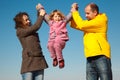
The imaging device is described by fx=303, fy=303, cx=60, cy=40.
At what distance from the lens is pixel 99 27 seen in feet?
27.3

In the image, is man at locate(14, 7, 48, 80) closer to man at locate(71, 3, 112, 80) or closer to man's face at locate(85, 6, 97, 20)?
man at locate(71, 3, 112, 80)

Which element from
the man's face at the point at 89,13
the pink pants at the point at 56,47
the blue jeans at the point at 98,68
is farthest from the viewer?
the pink pants at the point at 56,47

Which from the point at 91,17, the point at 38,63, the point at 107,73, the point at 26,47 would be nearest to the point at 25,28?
the point at 26,47

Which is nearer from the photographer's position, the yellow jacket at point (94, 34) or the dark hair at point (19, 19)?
the yellow jacket at point (94, 34)

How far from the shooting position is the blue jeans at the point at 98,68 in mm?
A: 7828

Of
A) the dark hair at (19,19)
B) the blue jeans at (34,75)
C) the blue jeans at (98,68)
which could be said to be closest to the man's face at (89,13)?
the blue jeans at (98,68)

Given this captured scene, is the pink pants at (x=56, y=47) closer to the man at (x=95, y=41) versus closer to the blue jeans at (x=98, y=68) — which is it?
the man at (x=95, y=41)

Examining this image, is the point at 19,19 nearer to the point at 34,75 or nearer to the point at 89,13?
the point at 34,75

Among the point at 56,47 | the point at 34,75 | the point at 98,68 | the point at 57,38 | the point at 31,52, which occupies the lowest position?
the point at 34,75

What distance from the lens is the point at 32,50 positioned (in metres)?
8.28

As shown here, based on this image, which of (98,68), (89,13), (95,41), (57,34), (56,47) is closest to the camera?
(98,68)

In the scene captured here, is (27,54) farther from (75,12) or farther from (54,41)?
(75,12)

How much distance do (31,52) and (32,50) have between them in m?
0.06

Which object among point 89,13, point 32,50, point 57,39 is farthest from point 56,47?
point 89,13
